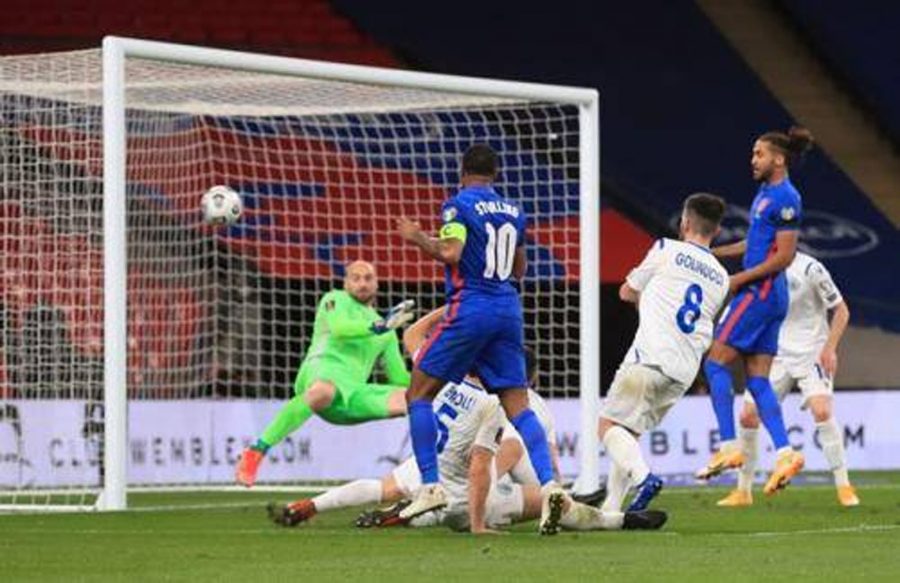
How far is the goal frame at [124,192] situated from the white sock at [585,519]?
3.63 metres

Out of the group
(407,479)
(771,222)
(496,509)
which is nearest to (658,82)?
(771,222)

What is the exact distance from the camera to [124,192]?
595 inches

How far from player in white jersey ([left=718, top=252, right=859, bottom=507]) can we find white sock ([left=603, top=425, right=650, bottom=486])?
9.16ft

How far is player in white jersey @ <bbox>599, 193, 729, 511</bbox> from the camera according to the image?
507 inches

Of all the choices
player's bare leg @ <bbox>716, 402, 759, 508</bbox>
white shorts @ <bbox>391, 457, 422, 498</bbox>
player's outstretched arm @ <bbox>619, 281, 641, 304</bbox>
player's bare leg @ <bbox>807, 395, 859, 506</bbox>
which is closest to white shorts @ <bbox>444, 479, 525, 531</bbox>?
white shorts @ <bbox>391, 457, 422, 498</bbox>

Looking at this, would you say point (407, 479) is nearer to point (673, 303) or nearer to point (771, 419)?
point (673, 303)

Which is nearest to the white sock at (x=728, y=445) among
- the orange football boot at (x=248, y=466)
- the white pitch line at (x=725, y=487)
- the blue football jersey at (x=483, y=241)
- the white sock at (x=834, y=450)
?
the white sock at (x=834, y=450)

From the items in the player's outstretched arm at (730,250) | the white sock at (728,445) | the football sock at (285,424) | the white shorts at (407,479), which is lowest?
the white shorts at (407,479)

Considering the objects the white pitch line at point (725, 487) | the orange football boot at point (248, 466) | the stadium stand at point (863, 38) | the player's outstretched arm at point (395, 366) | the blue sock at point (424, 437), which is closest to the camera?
the blue sock at point (424, 437)

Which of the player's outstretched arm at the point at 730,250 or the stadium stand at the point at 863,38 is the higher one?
the stadium stand at the point at 863,38

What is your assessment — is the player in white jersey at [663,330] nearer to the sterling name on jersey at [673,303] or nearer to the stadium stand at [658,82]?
the sterling name on jersey at [673,303]

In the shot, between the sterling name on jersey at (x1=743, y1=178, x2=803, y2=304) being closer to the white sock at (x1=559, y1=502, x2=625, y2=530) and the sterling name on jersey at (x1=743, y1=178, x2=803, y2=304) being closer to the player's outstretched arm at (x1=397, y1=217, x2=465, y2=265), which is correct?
the white sock at (x1=559, y1=502, x2=625, y2=530)

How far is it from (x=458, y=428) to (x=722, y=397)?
3.01 meters

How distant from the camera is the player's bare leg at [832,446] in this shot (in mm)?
15227
